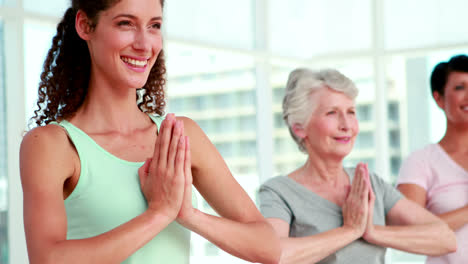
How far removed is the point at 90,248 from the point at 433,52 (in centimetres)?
473

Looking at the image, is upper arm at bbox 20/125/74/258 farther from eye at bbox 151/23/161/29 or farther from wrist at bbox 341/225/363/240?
wrist at bbox 341/225/363/240

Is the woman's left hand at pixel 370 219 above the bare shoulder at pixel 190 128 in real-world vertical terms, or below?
below

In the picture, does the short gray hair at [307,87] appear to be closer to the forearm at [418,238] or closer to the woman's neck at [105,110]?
the forearm at [418,238]

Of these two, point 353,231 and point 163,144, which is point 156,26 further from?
point 353,231

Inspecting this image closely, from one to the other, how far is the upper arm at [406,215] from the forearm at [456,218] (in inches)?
4.3

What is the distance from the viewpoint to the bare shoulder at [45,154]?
130 cm

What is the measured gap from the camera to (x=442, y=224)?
2.43m

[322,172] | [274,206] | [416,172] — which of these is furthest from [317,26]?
[274,206]

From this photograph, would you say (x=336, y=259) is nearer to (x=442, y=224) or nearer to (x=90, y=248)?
(x=442, y=224)

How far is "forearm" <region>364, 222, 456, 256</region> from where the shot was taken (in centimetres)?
226

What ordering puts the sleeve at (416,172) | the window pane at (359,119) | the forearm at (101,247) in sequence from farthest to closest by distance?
the window pane at (359,119), the sleeve at (416,172), the forearm at (101,247)

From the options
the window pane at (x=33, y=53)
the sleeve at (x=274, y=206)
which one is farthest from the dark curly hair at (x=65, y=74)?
the window pane at (x=33, y=53)

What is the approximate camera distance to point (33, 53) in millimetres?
3709

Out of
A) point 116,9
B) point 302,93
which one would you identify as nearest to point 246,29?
point 302,93
